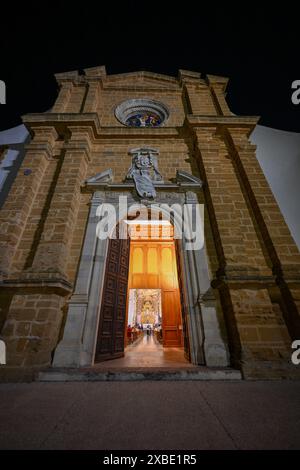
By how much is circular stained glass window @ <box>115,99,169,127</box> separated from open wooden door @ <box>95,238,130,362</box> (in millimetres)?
5183

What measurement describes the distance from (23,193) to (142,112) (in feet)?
19.5

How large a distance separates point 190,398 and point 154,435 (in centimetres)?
89

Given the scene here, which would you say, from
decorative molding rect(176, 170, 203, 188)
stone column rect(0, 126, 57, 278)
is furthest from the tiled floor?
decorative molding rect(176, 170, 203, 188)

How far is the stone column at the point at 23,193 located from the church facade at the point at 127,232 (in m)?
0.03

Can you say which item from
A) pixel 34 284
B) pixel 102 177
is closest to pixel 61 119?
pixel 102 177

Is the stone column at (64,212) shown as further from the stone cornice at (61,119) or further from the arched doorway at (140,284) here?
the arched doorway at (140,284)

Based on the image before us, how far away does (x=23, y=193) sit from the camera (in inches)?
188

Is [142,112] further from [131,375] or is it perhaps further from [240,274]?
[131,375]

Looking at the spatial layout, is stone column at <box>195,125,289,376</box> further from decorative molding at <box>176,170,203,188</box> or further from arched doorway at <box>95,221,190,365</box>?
arched doorway at <box>95,221,190,365</box>

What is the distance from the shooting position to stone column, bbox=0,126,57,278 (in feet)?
13.7

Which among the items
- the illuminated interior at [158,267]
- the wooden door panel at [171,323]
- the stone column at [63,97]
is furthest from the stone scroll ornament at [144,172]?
the wooden door panel at [171,323]

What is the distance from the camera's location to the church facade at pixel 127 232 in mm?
3424
